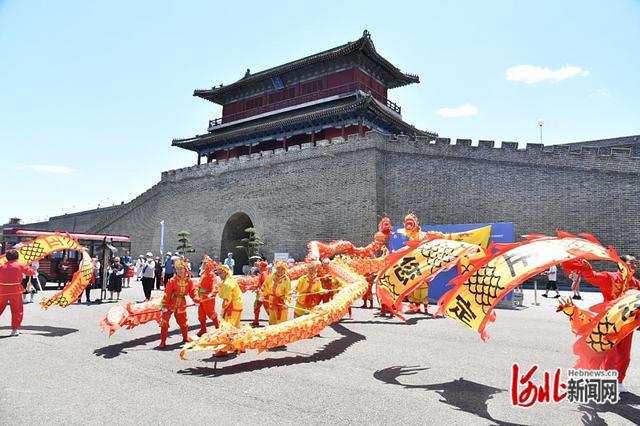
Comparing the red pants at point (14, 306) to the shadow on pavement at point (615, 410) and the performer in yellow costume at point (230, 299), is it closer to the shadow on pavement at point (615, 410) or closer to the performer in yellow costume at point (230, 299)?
the performer in yellow costume at point (230, 299)

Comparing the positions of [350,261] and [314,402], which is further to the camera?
[350,261]

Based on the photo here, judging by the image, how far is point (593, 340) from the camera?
3.46 metres

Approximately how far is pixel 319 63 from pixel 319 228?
1136cm

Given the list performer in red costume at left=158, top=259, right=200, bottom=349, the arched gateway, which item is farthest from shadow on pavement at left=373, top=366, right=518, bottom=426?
the arched gateway

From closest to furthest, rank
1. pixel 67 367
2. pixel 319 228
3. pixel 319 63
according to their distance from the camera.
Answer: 1. pixel 67 367
2. pixel 319 228
3. pixel 319 63

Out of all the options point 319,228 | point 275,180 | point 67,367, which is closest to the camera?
point 67,367

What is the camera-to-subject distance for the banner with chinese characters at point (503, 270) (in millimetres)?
3340

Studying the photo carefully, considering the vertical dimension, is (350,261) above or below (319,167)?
below

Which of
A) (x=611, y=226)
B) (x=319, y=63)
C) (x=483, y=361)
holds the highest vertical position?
(x=319, y=63)

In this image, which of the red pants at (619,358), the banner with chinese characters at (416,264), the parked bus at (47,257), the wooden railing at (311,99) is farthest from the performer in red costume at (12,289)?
the wooden railing at (311,99)

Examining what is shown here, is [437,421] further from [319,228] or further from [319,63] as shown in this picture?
[319,63]

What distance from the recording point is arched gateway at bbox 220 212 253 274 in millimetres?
24500

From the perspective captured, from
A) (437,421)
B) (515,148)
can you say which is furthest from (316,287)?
(515,148)

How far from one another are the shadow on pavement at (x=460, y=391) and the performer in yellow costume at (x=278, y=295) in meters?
2.03
